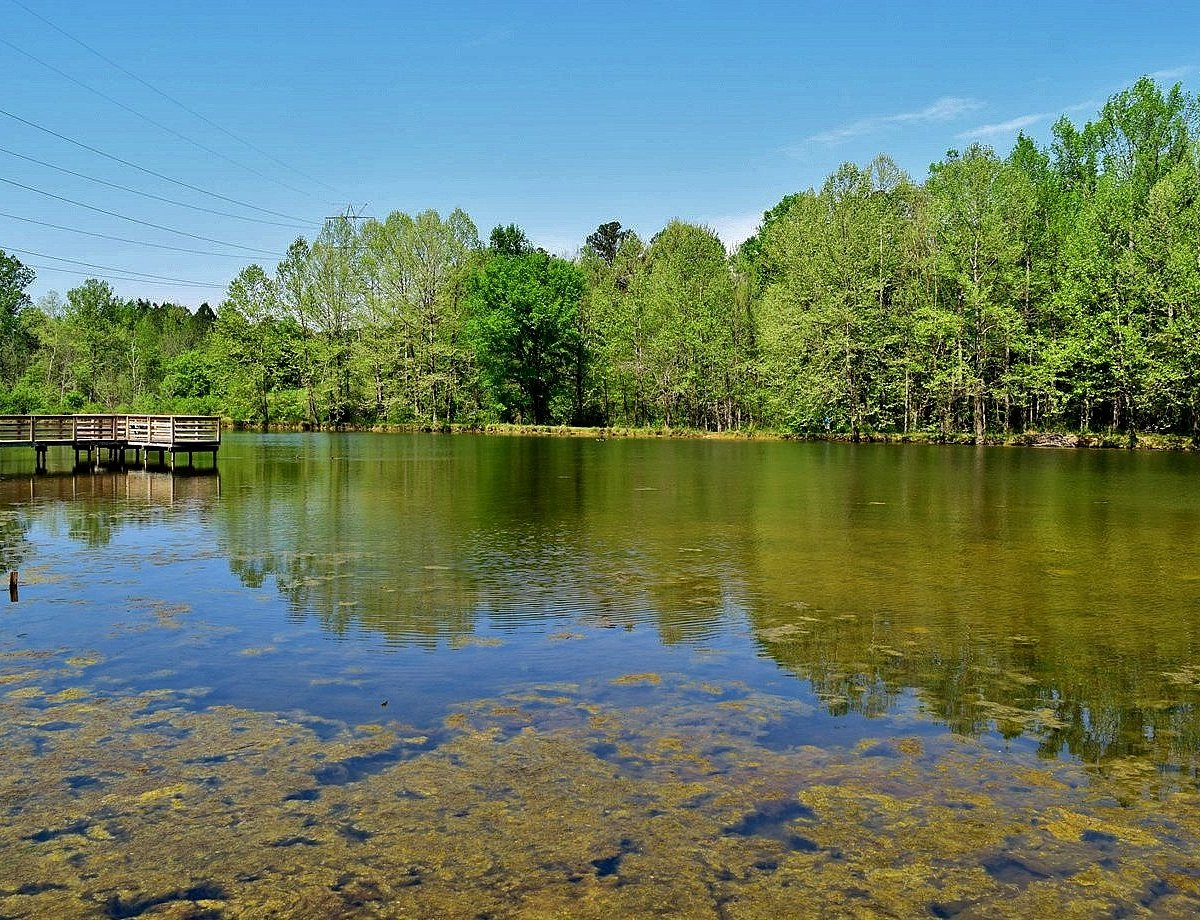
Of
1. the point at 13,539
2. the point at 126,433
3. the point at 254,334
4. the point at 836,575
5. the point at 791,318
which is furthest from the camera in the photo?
the point at 254,334

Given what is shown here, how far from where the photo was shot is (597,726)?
8328 millimetres

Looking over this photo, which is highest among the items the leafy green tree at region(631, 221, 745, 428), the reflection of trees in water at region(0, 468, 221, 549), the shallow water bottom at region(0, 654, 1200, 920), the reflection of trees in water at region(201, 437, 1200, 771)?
the leafy green tree at region(631, 221, 745, 428)

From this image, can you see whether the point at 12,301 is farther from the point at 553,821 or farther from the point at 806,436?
the point at 553,821

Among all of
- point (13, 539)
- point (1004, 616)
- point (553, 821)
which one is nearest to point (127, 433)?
point (13, 539)

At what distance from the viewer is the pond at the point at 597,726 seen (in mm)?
5574

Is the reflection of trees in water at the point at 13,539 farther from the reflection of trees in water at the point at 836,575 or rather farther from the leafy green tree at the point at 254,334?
the leafy green tree at the point at 254,334

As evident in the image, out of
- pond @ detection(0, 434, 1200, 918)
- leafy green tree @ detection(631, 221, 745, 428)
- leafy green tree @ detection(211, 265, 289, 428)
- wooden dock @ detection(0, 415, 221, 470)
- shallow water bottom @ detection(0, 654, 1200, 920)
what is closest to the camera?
shallow water bottom @ detection(0, 654, 1200, 920)

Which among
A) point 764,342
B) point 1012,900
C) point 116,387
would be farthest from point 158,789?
point 116,387

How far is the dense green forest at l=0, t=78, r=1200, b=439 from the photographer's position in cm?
6425

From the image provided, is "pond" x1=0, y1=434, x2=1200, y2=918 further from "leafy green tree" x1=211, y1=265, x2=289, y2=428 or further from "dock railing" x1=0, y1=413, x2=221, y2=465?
"leafy green tree" x1=211, y1=265, x2=289, y2=428

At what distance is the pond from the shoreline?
47673 mm

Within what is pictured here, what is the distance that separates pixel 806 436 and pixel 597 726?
233 feet

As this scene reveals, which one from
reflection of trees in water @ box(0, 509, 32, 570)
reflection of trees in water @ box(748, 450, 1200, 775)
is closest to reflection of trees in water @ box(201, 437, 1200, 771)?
reflection of trees in water @ box(748, 450, 1200, 775)

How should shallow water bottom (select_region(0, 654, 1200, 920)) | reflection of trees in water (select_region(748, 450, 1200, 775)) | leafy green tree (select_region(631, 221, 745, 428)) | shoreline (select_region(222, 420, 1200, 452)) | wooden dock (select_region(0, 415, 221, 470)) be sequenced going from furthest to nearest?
1. leafy green tree (select_region(631, 221, 745, 428))
2. shoreline (select_region(222, 420, 1200, 452))
3. wooden dock (select_region(0, 415, 221, 470))
4. reflection of trees in water (select_region(748, 450, 1200, 775))
5. shallow water bottom (select_region(0, 654, 1200, 920))
